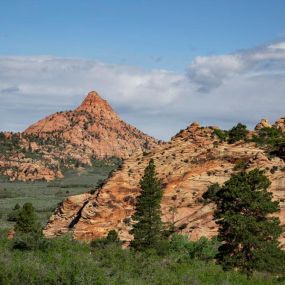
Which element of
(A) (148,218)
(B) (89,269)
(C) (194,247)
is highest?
(B) (89,269)

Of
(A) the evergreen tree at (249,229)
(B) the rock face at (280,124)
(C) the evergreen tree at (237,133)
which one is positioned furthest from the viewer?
(B) the rock face at (280,124)

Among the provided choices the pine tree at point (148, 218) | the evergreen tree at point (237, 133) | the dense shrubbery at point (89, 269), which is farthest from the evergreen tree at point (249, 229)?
the evergreen tree at point (237, 133)

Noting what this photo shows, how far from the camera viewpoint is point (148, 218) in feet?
174

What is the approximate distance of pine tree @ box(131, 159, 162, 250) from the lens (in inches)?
2048

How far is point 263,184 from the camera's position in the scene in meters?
37.6

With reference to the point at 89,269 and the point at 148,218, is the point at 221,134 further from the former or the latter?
the point at 89,269

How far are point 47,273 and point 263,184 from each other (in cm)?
2276

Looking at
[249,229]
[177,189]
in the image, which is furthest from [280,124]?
[249,229]

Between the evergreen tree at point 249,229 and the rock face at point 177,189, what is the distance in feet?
65.3

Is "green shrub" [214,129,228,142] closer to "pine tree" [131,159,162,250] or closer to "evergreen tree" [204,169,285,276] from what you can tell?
"pine tree" [131,159,162,250]

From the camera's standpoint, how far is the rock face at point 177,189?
61156mm

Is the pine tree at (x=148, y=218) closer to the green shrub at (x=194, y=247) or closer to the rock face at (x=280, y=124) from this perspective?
the green shrub at (x=194, y=247)

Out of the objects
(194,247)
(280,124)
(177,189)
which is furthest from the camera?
(280,124)

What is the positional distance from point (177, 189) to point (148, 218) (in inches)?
557
